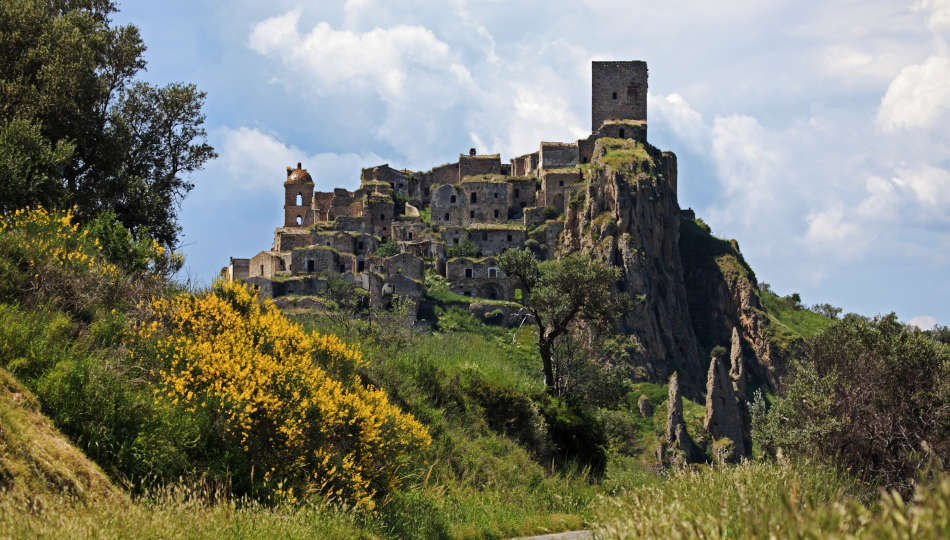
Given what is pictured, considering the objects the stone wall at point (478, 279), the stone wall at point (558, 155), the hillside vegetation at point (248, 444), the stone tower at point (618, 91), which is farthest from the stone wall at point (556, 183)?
the hillside vegetation at point (248, 444)

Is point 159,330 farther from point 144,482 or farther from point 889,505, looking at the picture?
point 889,505

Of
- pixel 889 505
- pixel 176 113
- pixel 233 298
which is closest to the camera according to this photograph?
pixel 889 505

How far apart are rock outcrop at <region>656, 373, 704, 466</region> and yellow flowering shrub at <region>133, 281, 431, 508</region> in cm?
5639

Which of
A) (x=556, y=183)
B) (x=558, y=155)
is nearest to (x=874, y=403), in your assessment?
(x=556, y=183)

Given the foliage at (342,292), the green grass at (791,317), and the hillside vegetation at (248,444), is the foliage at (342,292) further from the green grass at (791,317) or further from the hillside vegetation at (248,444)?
the hillside vegetation at (248,444)

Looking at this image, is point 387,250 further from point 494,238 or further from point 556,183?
point 556,183

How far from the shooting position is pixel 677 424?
73.7 meters

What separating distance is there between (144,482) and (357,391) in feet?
16.3

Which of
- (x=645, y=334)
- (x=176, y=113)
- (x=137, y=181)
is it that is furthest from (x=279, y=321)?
(x=645, y=334)

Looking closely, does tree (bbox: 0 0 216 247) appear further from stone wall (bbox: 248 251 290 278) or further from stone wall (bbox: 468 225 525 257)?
stone wall (bbox: 468 225 525 257)

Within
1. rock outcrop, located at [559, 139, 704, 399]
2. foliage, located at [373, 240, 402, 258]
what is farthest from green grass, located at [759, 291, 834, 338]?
foliage, located at [373, 240, 402, 258]

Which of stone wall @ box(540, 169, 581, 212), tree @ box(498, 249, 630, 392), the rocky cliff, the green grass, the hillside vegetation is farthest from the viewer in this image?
stone wall @ box(540, 169, 581, 212)

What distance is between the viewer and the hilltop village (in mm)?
97688

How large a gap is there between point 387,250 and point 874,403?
82.1 metres
